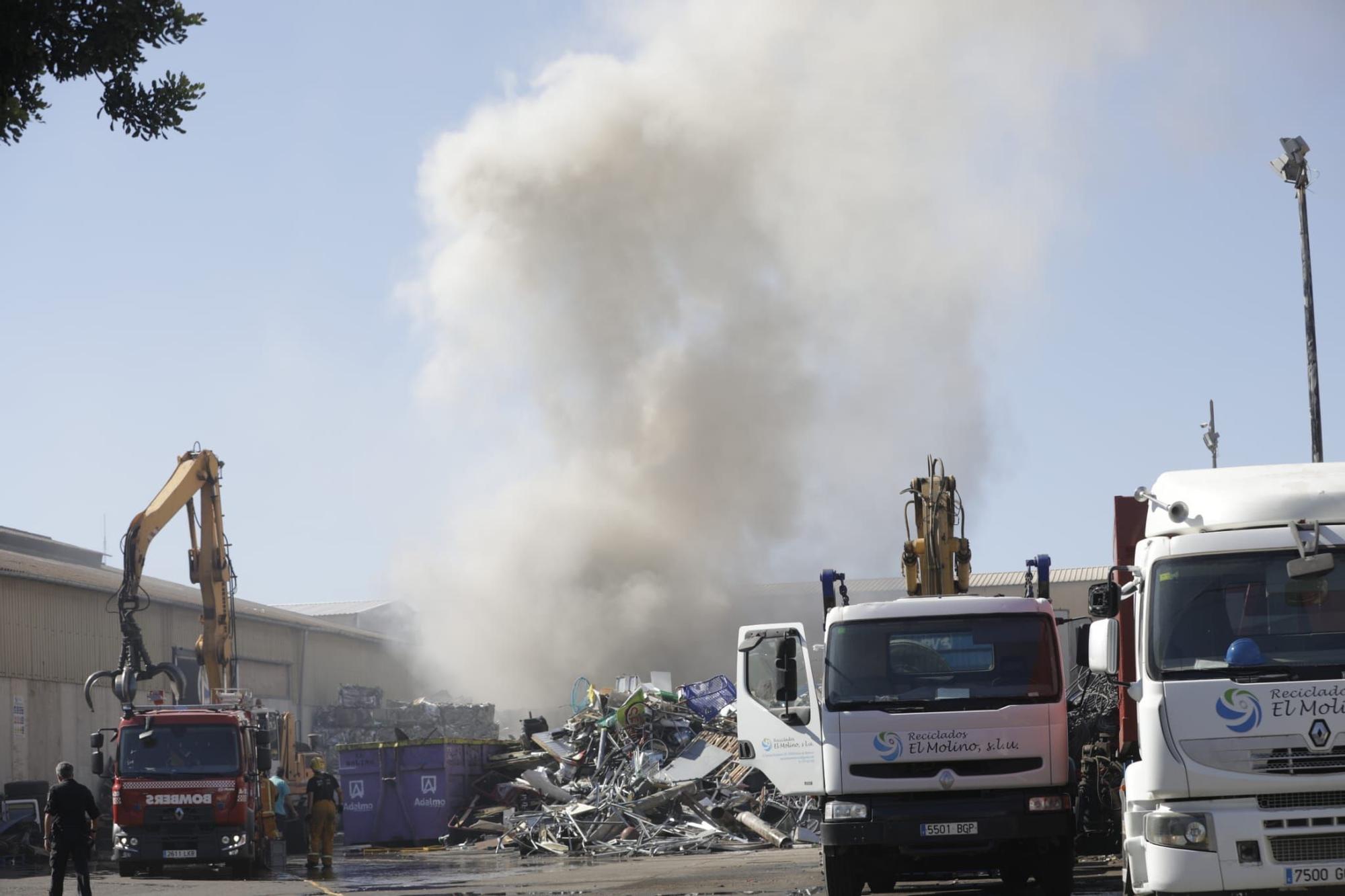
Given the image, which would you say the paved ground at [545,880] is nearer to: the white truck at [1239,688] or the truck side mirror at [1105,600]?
the truck side mirror at [1105,600]

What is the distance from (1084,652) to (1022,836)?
6.59ft

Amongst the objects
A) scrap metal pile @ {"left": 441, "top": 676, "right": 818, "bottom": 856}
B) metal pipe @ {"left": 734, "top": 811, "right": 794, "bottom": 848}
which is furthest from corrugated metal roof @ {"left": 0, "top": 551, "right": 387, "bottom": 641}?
metal pipe @ {"left": 734, "top": 811, "right": 794, "bottom": 848}

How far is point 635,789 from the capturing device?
2617cm

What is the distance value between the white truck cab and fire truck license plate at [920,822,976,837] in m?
0.01

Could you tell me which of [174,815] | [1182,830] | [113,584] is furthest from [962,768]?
[113,584]

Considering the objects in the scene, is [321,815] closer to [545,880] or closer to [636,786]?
[636,786]

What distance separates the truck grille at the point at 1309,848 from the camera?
8.54m

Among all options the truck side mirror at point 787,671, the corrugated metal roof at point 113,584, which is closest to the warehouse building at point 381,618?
the corrugated metal roof at point 113,584

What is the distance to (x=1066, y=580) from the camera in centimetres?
6912

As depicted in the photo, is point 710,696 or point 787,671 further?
point 710,696

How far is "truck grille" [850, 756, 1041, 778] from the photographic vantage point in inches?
480

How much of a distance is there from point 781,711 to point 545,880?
5.99 metres

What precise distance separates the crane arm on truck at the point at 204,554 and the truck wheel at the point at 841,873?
14777 millimetres

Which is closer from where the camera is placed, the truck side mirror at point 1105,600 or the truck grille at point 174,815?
the truck side mirror at point 1105,600
